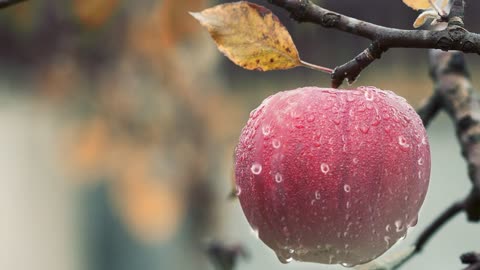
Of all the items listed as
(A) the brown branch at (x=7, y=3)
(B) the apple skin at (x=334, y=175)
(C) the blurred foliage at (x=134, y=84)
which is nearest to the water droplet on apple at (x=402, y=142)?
(B) the apple skin at (x=334, y=175)

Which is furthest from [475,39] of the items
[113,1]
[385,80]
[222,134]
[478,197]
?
[385,80]

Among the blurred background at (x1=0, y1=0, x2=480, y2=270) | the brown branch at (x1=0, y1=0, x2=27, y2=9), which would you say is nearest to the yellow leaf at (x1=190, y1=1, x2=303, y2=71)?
the brown branch at (x1=0, y1=0, x2=27, y2=9)

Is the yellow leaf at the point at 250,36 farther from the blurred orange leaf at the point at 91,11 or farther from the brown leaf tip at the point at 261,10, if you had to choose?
the blurred orange leaf at the point at 91,11

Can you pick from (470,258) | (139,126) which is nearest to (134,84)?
(139,126)

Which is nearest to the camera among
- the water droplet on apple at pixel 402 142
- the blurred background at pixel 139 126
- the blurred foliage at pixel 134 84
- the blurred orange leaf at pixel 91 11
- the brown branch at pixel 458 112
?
the water droplet on apple at pixel 402 142

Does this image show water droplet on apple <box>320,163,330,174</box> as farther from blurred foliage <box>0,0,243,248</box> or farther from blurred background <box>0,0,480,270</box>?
blurred foliage <box>0,0,243,248</box>

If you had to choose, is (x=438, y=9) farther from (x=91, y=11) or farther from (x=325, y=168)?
(x=91, y=11)

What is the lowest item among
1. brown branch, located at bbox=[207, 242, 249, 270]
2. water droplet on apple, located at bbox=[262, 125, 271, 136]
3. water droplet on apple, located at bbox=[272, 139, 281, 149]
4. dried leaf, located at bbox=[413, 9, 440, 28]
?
brown branch, located at bbox=[207, 242, 249, 270]

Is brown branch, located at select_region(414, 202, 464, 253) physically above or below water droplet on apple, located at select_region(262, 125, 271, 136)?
below
